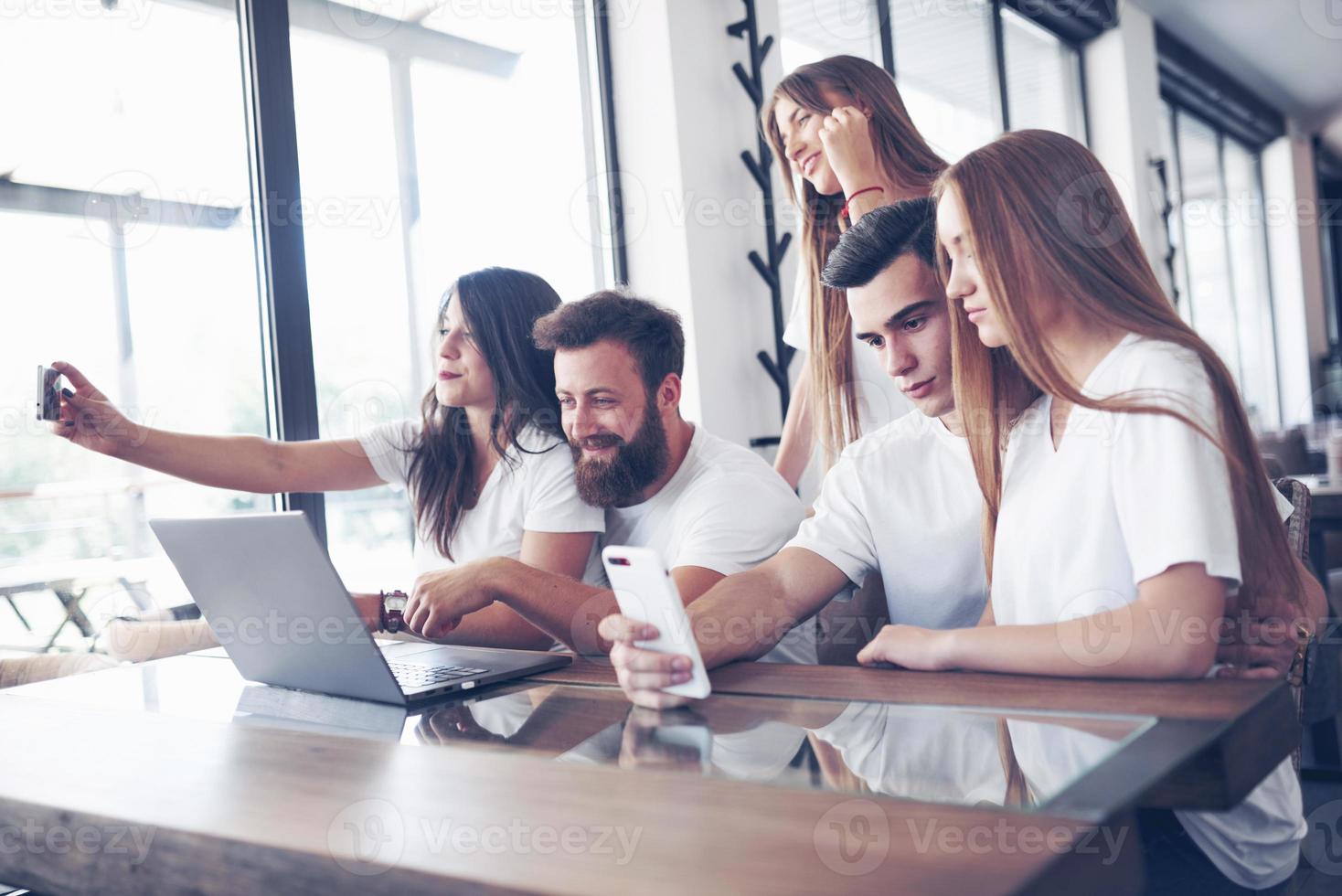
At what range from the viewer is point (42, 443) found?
2084mm

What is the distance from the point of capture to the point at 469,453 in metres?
2.12

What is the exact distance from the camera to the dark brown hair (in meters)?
2.07

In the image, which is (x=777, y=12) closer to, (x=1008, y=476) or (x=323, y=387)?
(x=323, y=387)

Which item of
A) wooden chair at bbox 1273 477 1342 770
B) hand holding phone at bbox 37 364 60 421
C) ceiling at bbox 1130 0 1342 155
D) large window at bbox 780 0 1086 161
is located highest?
ceiling at bbox 1130 0 1342 155

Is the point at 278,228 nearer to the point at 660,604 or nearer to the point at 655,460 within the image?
the point at 655,460

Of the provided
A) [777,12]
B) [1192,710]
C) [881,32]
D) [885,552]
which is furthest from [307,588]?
[881,32]

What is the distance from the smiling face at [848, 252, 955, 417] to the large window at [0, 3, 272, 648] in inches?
59.2

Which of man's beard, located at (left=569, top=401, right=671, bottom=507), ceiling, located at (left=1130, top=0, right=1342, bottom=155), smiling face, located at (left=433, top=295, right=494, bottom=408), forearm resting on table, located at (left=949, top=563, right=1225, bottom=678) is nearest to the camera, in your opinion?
forearm resting on table, located at (left=949, top=563, right=1225, bottom=678)

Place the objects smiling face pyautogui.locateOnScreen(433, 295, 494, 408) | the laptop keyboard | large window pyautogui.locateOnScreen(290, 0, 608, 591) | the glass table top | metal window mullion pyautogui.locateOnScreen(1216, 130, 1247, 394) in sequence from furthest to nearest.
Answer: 1. metal window mullion pyautogui.locateOnScreen(1216, 130, 1247, 394)
2. large window pyautogui.locateOnScreen(290, 0, 608, 591)
3. smiling face pyautogui.locateOnScreen(433, 295, 494, 408)
4. the laptop keyboard
5. the glass table top

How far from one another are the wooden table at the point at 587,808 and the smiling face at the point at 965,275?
1.28 feet

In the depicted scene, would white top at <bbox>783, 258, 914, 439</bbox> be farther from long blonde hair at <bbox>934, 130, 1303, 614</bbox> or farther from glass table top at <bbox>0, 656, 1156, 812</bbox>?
glass table top at <bbox>0, 656, 1156, 812</bbox>

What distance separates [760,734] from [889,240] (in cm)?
80

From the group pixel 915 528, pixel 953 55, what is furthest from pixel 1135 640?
pixel 953 55

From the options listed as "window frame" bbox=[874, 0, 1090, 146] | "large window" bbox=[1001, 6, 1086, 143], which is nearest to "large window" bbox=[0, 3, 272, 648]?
"window frame" bbox=[874, 0, 1090, 146]
